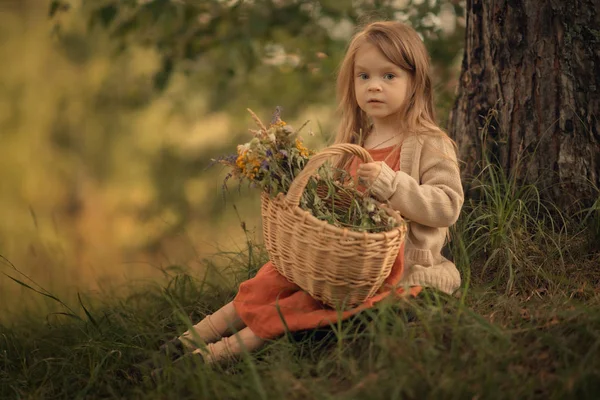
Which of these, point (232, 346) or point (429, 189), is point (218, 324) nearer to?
point (232, 346)

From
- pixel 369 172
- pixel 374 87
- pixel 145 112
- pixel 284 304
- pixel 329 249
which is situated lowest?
pixel 145 112

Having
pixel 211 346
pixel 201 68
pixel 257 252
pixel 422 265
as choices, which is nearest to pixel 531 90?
pixel 422 265

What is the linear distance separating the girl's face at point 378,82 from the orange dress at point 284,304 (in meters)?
0.20

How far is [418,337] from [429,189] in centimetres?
59

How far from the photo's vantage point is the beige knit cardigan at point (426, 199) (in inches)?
86.3

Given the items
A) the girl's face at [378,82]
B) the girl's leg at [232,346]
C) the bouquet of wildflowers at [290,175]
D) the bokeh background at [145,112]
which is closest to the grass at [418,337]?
the girl's leg at [232,346]

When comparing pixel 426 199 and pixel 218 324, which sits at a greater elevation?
pixel 426 199

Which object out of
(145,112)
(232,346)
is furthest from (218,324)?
(145,112)

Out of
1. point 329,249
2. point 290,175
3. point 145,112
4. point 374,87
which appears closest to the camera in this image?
point 329,249

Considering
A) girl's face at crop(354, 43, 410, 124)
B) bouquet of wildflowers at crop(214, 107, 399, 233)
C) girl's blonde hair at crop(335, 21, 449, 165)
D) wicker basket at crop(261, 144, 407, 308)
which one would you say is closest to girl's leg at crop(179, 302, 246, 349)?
wicker basket at crop(261, 144, 407, 308)

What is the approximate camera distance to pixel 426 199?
2.21m

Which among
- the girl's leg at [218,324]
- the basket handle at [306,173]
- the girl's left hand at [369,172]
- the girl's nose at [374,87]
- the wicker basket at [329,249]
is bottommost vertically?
the girl's leg at [218,324]

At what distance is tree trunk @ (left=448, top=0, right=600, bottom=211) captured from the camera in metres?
2.69

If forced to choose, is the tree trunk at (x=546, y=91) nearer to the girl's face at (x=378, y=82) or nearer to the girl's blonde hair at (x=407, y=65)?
the girl's blonde hair at (x=407, y=65)
